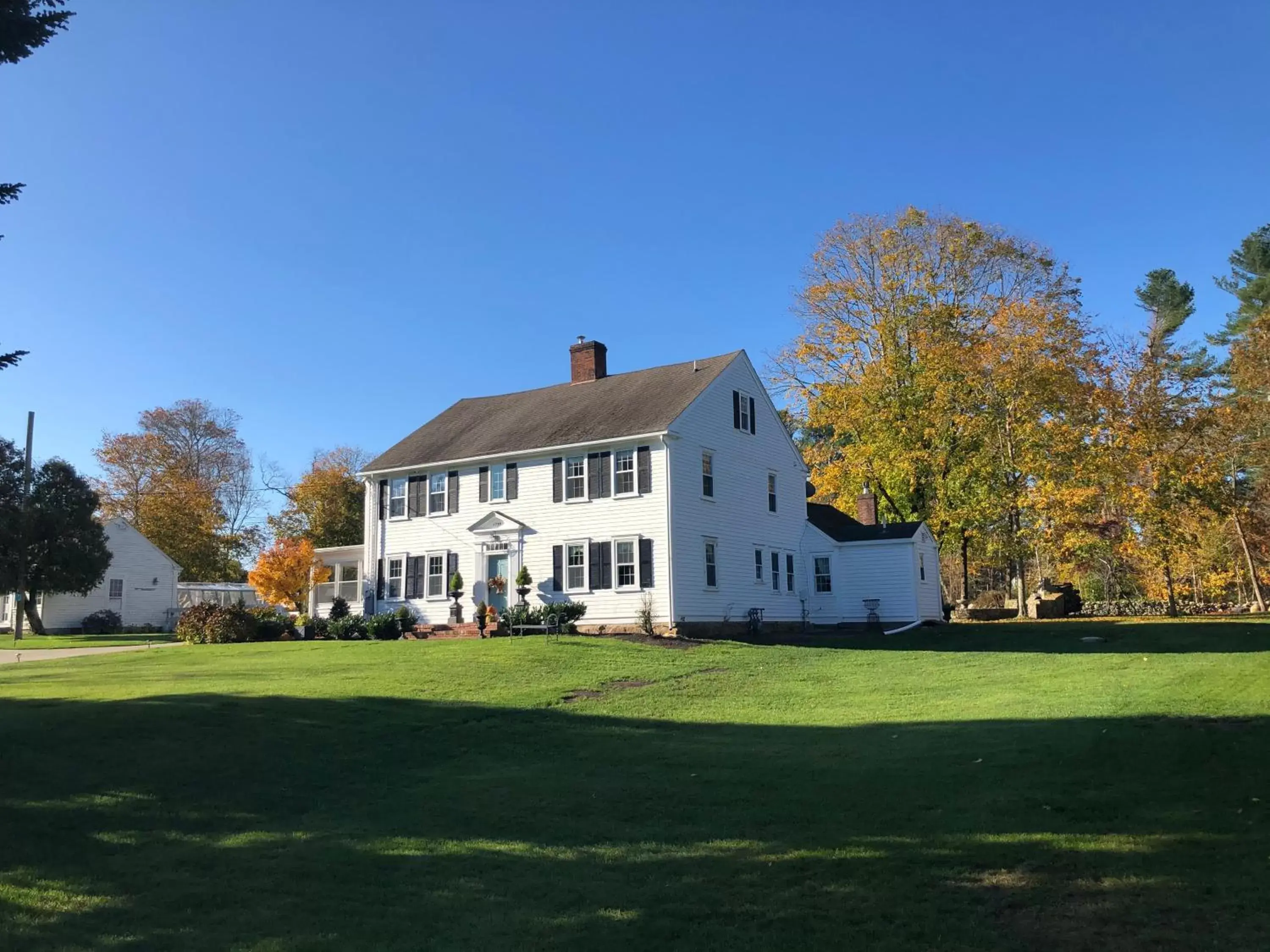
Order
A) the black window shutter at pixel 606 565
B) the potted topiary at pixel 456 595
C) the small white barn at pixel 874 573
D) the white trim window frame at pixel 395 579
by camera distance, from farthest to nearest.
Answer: the small white barn at pixel 874 573 < the white trim window frame at pixel 395 579 < the potted topiary at pixel 456 595 < the black window shutter at pixel 606 565

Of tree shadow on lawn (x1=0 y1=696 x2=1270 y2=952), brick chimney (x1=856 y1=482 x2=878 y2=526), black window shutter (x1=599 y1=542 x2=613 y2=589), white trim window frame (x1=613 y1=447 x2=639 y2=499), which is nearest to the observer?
tree shadow on lawn (x1=0 y1=696 x2=1270 y2=952)

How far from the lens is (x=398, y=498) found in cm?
3106

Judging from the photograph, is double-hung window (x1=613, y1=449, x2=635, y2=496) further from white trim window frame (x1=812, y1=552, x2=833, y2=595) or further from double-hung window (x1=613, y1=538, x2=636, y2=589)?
white trim window frame (x1=812, y1=552, x2=833, y2=595)

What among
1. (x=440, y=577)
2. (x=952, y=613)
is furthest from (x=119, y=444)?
(x=952, y=613)

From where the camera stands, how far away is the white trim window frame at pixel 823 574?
31.8 metres

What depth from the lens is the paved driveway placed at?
79.1ft

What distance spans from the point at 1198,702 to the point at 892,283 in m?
26.5

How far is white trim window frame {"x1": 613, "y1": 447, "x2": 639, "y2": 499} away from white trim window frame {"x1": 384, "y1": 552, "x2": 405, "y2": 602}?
314 inches

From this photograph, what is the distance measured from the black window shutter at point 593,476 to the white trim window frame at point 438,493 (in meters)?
5.19

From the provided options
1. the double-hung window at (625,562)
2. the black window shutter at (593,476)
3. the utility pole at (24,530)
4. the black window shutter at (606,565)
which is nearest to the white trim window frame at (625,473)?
the black window shutter at (593,476)

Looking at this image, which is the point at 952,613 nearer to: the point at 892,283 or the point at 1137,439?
the point at 1137,439

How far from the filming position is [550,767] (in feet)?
33.2

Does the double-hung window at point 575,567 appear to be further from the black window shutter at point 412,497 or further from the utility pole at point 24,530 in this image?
the utility pole at point 24,530

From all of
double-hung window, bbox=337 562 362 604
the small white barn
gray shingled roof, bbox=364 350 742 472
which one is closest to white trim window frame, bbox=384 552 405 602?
double-hung window, bbox=337 562 362 604
